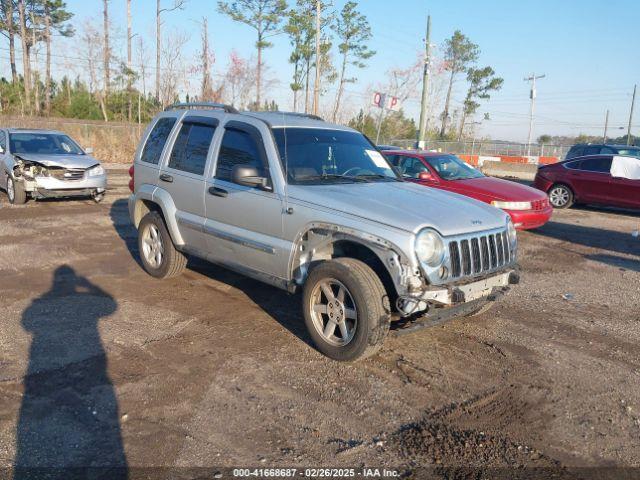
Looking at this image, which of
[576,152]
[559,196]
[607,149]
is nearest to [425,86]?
[576,152]

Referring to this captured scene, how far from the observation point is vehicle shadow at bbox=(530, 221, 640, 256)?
10.3 m

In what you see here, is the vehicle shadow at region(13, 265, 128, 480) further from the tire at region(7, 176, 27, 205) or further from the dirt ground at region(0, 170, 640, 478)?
the tire at region(7, 176, 27, 205)

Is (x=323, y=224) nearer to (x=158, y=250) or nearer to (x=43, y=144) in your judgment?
(x=158, y=250)

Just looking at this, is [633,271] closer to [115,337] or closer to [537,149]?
[115,337]

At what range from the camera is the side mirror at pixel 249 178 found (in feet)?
16.5

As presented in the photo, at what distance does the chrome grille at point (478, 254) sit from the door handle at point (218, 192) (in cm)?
237

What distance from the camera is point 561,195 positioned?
1544cm

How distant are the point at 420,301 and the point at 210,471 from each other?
1936 millimetres

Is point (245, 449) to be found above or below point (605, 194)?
below

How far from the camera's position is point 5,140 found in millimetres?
12703

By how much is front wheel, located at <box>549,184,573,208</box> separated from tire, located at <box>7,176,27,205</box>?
1339 cm

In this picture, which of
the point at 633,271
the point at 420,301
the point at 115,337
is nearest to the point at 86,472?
the point at 115,337

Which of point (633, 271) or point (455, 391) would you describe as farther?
point (633, 271)

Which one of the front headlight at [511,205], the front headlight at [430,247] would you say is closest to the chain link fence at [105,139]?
the front headlight at [511,205]
